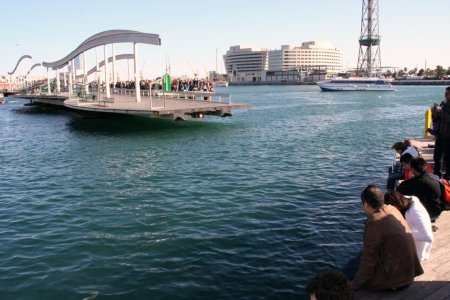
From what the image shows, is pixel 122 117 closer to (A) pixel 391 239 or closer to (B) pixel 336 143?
(B) pixel 336 143

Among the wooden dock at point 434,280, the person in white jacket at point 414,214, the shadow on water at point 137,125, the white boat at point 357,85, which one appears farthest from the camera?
the white boat at point 357,85

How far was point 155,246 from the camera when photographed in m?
9.79

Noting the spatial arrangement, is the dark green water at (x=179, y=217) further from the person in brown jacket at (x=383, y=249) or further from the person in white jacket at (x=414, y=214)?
the person in white jacket at (x=414, y=214)

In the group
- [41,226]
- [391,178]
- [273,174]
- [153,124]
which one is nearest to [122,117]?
[153,124]

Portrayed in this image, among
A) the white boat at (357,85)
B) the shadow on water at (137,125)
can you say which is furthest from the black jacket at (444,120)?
the white boat at (357,85)

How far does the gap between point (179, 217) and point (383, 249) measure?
7434 mm

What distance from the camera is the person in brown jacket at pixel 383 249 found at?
16.7 feet

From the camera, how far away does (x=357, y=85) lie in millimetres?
115875

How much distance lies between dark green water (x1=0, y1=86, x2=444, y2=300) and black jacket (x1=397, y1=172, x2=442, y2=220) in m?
2.10

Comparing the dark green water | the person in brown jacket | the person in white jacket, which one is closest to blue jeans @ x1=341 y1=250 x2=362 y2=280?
the dark green water

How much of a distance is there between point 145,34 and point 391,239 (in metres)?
32.2

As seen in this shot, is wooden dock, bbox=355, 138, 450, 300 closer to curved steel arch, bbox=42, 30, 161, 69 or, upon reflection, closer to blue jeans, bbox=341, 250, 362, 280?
blue jeans, bbox=341, 250, 362, 280

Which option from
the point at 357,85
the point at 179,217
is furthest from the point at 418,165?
the point at 357,85

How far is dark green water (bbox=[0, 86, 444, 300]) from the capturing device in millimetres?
8070
